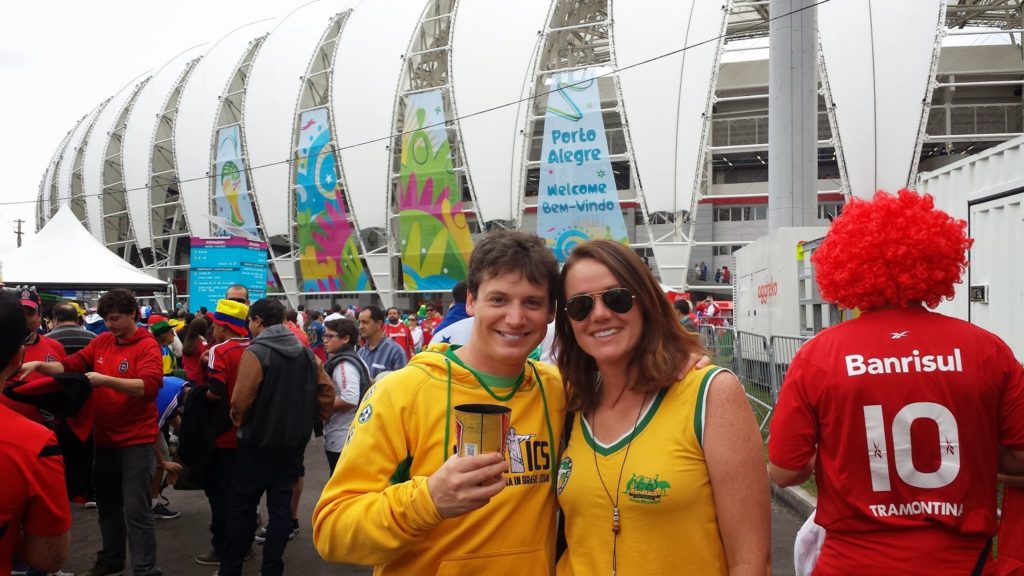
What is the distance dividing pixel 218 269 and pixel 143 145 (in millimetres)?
33170

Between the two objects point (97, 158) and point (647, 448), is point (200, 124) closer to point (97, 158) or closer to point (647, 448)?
point (97, 158)

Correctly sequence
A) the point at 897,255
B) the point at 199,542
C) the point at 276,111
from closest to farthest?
the point at 897,255 → the point at 199,542 → the point at 276,111

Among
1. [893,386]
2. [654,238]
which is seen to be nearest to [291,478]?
[893,386]

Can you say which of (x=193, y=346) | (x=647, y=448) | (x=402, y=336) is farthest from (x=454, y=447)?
(x=402, y=336)

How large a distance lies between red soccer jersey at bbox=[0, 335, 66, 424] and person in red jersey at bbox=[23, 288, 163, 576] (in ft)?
0.38

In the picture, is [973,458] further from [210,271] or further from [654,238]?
[654,238]

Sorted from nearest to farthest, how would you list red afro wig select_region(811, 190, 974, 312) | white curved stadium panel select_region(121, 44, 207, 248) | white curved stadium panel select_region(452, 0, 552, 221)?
red afro wig select_region(811, 190, 974, 312), white curved stadium panel select_region(452, 0, 552, 221), white curved stadium panel select_region(121, 44, 207, 248)

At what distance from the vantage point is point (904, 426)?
2066mm

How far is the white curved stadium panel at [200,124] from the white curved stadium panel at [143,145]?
3.93 m

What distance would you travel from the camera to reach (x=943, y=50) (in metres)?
25.9

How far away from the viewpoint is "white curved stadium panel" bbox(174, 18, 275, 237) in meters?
40.0

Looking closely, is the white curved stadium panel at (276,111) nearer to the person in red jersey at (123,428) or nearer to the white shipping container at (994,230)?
the person in red jersey at (123,428)

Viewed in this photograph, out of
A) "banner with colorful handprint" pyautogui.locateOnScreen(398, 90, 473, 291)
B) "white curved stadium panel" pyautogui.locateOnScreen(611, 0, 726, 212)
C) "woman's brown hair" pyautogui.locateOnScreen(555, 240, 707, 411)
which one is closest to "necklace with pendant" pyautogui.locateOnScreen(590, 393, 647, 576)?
"woman's brown hair" pyautogui.locateOnScreen(555, 240, 707, 411)

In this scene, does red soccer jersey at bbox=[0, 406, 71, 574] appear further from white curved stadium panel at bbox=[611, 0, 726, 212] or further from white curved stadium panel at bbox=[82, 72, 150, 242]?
white curved stadium panel at bbox=[82, 72, 150, 242]
